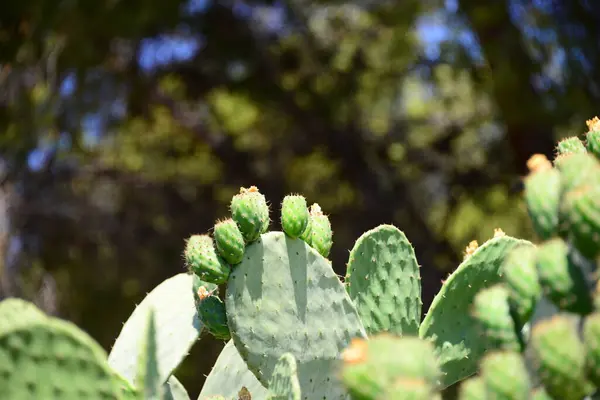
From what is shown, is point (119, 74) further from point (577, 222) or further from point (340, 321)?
point (577, 222)

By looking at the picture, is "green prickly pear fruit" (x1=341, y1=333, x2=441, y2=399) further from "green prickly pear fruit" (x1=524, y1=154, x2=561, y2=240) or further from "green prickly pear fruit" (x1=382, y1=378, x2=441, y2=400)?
"green prickly pear fruit" (x1=524, y1=154, x2=561, y2=240)

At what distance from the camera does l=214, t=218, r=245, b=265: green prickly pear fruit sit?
4.83 ft

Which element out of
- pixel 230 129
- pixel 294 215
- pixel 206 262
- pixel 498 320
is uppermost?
pixel 230 129

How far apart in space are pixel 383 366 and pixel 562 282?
0.27 m

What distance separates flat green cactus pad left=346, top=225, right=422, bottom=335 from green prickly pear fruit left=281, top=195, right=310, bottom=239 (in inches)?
8.5

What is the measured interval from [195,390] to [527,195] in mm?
8806

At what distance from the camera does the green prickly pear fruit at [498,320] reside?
3.45ft

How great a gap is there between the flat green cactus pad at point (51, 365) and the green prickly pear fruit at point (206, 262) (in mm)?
452

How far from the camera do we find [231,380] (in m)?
1.73

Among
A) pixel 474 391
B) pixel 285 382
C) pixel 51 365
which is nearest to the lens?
pixel 474 391

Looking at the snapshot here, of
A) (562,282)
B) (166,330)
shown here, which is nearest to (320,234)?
(166,330)

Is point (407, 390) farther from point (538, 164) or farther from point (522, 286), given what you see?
point (538, 164)

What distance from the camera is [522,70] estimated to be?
7543 millimetres

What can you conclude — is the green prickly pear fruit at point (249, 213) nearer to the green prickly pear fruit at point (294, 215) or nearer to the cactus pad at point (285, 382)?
the green prickly pear fruit at point (294, 215)
